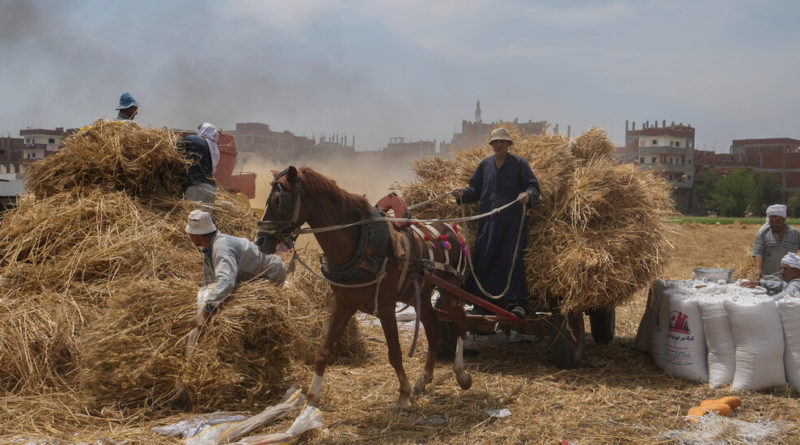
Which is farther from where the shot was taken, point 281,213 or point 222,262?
point 222,262

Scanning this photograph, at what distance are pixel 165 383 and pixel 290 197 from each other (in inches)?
66.3

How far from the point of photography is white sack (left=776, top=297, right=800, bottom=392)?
17.8 feet

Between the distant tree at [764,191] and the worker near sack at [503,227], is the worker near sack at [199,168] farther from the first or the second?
the distant tree at [764,191]

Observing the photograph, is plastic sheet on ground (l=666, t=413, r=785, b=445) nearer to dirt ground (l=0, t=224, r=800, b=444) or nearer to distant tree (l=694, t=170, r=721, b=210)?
dirt ground (l=0, t=224, r=800, b=444)

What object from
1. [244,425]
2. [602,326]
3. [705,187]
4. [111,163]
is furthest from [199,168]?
[705,187]

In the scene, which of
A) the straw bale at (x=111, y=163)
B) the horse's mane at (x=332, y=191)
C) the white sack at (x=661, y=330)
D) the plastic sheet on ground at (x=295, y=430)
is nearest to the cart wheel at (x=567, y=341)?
the white sack at (x=661, y=330)

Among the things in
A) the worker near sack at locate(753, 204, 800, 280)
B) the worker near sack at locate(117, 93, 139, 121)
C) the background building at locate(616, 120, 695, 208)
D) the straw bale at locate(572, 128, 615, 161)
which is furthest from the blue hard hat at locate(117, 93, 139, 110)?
the background building at locate(616, 120, 695, 208)

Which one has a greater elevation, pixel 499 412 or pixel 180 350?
pixel 180 350

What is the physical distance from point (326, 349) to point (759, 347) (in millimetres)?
3643

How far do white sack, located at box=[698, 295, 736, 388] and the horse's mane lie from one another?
3.27 meters

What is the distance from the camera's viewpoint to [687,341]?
5.90 metres

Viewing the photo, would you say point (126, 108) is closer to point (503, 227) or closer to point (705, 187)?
point (503, 227)

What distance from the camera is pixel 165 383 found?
466 centimetres

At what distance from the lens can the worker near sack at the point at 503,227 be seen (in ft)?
20.5
